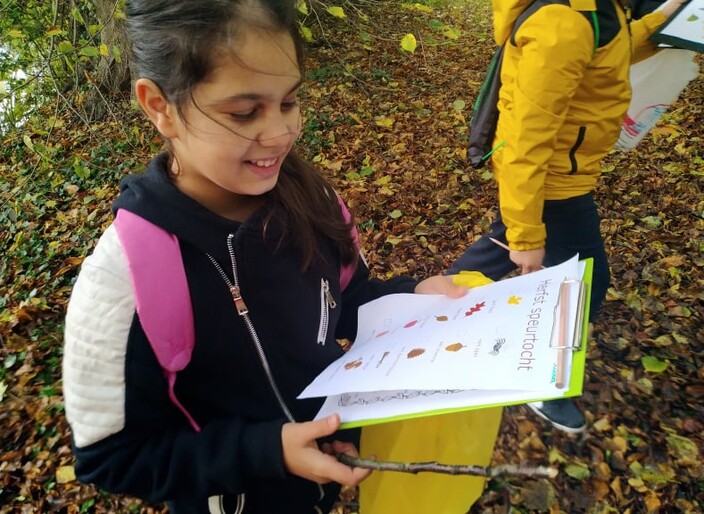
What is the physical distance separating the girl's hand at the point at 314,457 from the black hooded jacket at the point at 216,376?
0.03 m

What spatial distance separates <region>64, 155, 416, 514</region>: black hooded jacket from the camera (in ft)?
3.00

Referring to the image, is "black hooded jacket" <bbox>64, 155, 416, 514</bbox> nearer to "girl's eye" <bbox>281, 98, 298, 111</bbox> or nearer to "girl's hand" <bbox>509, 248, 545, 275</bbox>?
"girl's eye" <bbox>281, 98, 298, 111</bbox>

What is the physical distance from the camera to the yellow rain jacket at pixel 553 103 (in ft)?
5.00

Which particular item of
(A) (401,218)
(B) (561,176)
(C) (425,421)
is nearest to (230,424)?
(C) (425,421)

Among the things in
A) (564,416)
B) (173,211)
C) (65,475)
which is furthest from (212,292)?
(65,475)

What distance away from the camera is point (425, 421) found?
1.12 m

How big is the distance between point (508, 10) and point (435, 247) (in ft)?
6.62

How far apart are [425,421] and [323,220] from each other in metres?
0.58

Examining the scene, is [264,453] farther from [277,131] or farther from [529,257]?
[529,257]

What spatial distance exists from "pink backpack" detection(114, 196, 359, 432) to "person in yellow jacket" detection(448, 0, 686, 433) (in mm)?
1309

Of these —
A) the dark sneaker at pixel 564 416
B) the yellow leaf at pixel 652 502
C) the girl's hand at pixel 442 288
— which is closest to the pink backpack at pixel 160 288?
the girl's hand at pixel 442 288

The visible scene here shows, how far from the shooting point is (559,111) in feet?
5.32

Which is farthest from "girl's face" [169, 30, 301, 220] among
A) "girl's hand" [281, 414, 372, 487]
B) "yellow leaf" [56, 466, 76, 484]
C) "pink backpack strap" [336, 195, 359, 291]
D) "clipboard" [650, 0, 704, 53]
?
"yellow leaf" [56, 466, 76, 484]

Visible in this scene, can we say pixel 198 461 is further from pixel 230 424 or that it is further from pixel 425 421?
pixel 425 421
